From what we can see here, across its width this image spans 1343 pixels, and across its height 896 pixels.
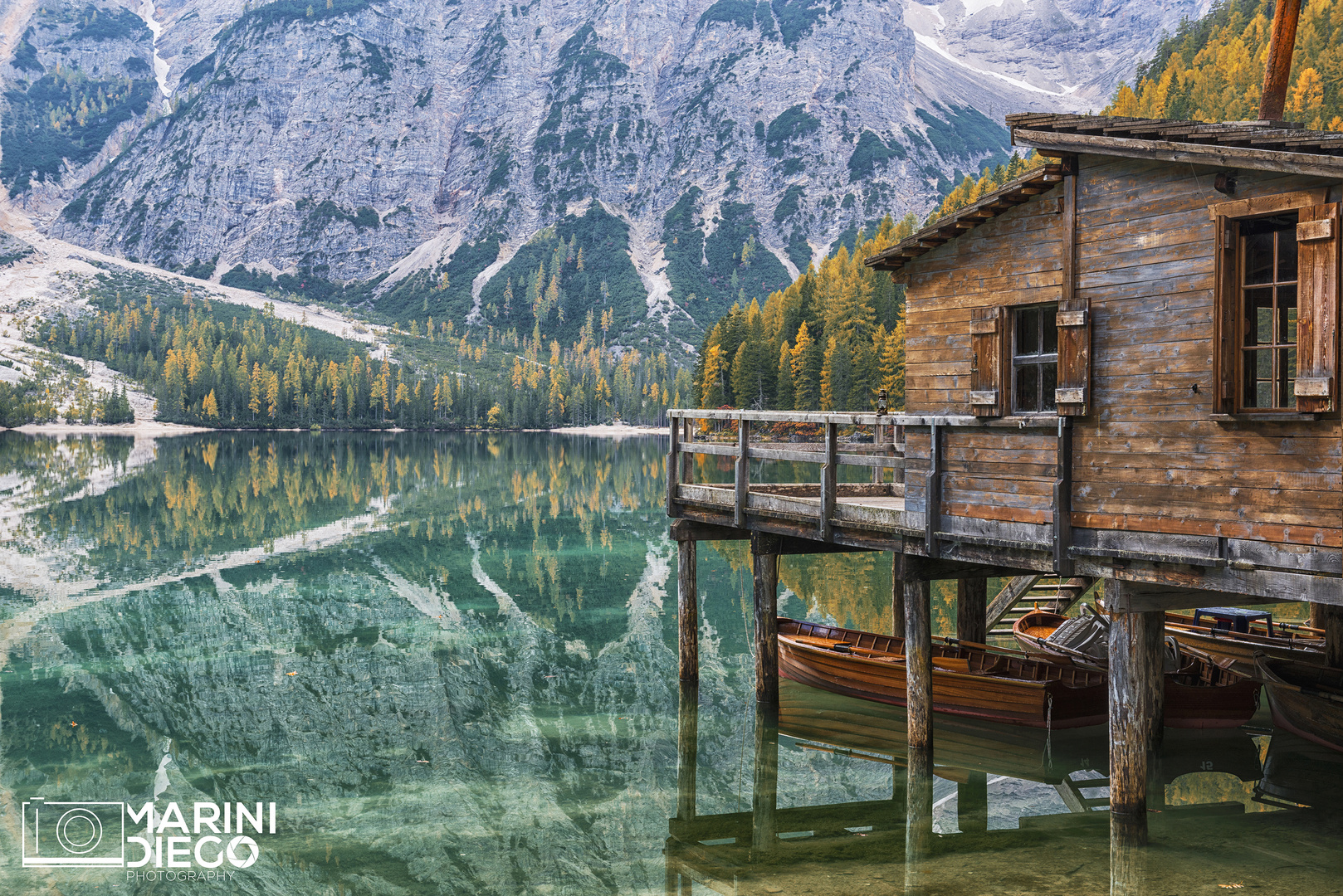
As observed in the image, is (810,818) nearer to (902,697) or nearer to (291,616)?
(902,697)

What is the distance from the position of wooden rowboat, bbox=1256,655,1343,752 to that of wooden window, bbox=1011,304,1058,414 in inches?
258

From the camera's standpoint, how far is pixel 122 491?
216 ft

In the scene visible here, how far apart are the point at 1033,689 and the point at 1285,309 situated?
23.7 ft

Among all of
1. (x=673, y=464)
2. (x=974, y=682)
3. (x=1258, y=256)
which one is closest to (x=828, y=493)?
(x=974, y=682)

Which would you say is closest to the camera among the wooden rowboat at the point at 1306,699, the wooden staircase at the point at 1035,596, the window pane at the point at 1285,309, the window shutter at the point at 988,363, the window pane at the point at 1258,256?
the window pane at the point at 1285,309

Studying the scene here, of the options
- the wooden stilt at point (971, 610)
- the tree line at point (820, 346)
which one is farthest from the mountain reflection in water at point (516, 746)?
the tree line at point (820, 346)

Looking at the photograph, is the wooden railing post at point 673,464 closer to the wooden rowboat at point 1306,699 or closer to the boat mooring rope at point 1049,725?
the boat mooring rope at point 1049,725

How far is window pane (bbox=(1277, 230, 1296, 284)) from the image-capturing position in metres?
12.2

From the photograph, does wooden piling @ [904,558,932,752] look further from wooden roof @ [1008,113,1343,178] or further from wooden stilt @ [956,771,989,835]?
wooden roof @ [1008,113,1343,178]

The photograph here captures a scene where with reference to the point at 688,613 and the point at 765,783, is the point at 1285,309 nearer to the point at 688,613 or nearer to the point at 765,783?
the point at 765,783

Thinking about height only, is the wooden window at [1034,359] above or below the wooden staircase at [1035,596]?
above

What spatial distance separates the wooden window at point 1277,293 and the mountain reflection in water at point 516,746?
18.5 feet

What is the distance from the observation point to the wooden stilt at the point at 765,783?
1393 cm

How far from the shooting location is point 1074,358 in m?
13.6
